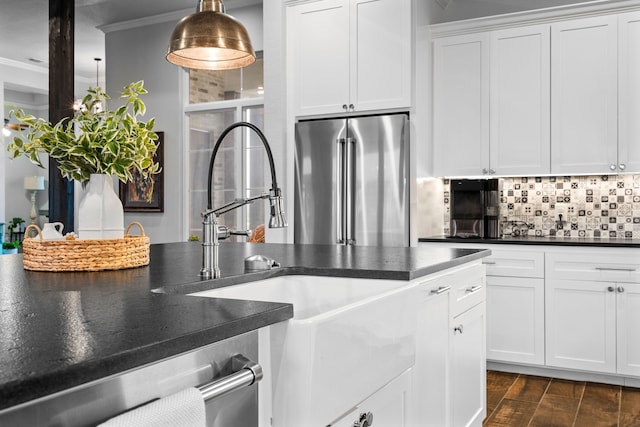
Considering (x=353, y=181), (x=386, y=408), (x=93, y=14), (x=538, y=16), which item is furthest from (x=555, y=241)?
(x=93, y=14)

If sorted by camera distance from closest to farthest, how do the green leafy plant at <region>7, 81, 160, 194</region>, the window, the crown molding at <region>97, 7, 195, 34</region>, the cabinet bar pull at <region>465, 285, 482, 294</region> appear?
the green leafy plant at <region>7, 81, 160, 194</region>
the cabinet bar pull at <region>465, 285, 482, 294</region>
the window
the crown molding at <region>97, 7, 195, 34</region>

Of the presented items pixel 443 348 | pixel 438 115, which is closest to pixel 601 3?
pixel 438 115

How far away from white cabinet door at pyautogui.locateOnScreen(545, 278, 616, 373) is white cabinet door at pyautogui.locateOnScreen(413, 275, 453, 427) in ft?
6.29

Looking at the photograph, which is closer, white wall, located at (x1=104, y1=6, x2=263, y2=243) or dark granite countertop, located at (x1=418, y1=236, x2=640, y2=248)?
dark granite countertop, located at (x1=418, y1=236, x2=640, y2=248)

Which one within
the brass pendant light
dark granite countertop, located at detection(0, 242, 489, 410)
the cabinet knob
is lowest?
the cabinet knob

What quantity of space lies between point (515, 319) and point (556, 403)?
2.33ft

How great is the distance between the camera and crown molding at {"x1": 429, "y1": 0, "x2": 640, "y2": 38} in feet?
13.0

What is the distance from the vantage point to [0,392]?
673 mm

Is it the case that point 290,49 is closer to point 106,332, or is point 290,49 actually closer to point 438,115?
point 438,115

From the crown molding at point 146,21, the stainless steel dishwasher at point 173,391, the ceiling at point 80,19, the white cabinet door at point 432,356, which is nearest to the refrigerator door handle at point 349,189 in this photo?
the white cabinet door at point 432,356

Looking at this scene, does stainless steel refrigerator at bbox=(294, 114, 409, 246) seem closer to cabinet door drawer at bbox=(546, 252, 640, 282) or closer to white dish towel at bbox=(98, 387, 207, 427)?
cabinet door drawer at bbox=(546, 252, 640, 282)

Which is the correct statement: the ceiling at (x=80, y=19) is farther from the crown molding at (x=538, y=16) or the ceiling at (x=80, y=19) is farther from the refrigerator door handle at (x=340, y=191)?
the refrigerator door handle at (x=340, y=191)

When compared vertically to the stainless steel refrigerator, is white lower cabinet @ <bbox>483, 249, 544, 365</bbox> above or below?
below

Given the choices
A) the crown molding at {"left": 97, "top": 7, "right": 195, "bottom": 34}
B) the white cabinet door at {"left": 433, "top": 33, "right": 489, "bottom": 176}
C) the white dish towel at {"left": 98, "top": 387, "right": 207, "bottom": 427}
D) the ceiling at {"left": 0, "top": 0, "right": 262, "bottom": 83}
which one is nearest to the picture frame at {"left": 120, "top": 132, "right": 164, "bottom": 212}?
the crown molding at {"left": 97, "top": 7, "right": 195, "bottom": 34}
